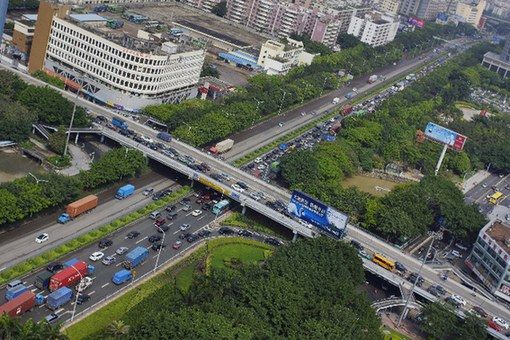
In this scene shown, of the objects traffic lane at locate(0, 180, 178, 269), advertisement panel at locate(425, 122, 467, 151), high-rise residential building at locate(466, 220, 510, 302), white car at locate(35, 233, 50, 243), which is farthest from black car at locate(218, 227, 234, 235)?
advertisement panel at locate(425, 122, 467, 151)

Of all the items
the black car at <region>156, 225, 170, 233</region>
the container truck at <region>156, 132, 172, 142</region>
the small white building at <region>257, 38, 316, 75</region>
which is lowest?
the black car at <region>156, 225, 170, 233</region>

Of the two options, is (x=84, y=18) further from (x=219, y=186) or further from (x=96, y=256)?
(x=96, y=256)

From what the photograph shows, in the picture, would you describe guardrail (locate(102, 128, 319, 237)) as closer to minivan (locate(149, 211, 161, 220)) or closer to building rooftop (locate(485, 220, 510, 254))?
minivan (locate(149, 211, 161, 220))

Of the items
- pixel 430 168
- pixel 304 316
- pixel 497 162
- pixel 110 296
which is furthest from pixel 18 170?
pixel 497 162

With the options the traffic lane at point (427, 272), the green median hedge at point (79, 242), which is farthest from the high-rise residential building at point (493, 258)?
the green median hedge at point (79, 242)

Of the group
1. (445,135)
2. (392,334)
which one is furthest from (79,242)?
(445,135)
